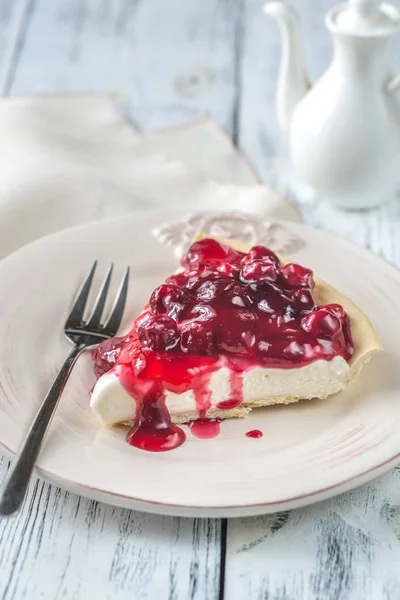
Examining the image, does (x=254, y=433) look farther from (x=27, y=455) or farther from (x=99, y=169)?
(x=99, y=169)

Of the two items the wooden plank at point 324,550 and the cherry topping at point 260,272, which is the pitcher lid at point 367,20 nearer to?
the cherry topping at point 260,272

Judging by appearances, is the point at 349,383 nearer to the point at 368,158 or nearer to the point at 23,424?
the point at 23,424

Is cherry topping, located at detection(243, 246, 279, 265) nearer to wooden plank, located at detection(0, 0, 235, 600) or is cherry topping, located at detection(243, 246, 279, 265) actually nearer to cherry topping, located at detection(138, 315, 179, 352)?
cherry topping, located at detection(138, 315, 179, 352)

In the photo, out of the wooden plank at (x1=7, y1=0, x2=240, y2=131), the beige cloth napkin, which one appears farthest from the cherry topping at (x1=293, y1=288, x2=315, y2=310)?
the wooden plank at (x1=7, y1=0, x2=240, y2=131)

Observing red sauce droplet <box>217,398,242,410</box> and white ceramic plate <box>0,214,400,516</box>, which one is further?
red sauce droplet <box>217,398,242,410</box>

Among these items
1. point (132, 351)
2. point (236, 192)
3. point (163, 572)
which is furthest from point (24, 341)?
point (236, 192)
